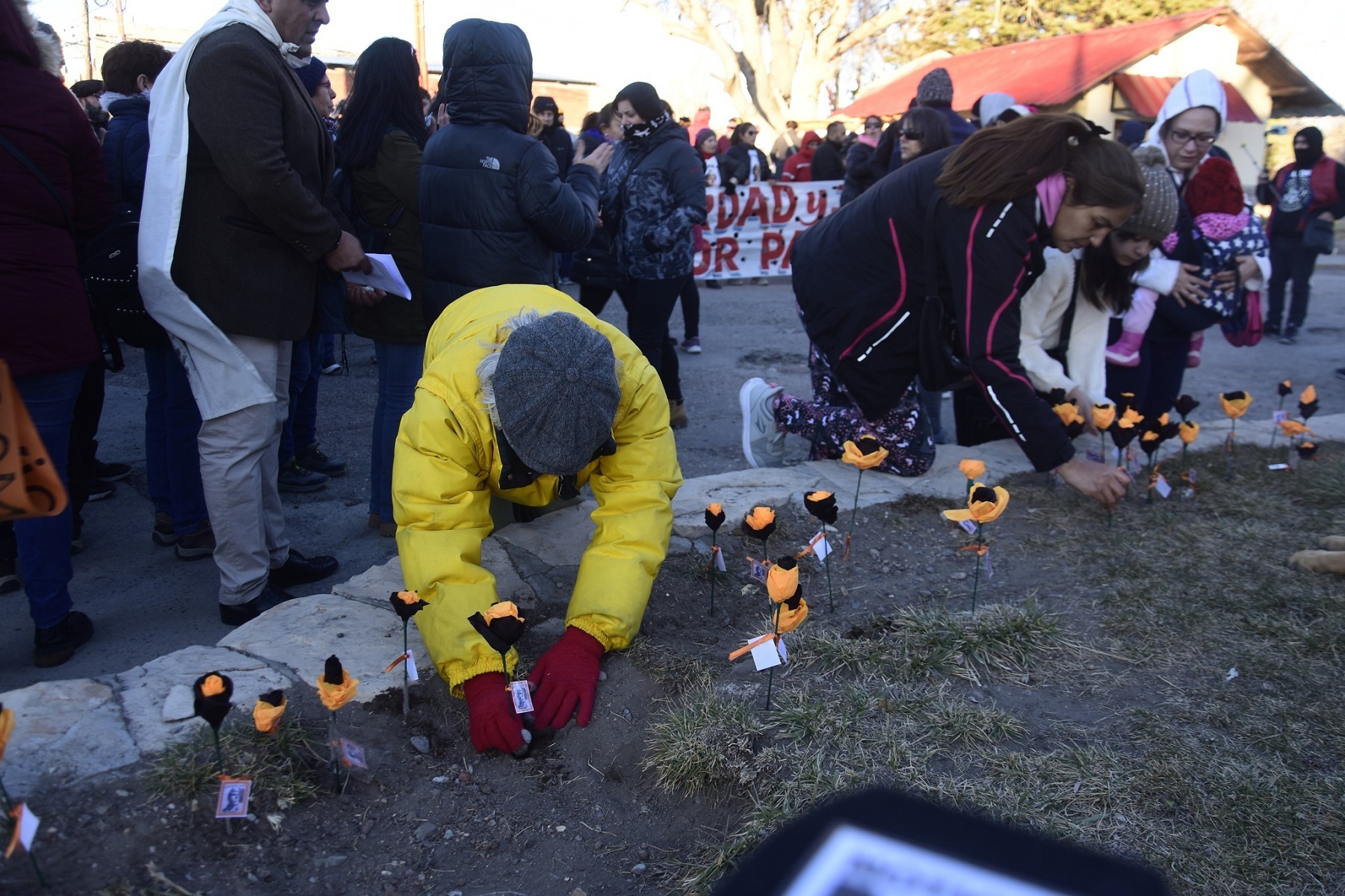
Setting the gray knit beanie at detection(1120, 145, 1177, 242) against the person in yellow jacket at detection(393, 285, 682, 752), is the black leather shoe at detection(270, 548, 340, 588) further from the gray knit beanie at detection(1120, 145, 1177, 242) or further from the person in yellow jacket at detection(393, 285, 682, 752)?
the gray knit beanie at detection(1120, 145, 1177, 242)

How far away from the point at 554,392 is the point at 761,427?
8.48 feet

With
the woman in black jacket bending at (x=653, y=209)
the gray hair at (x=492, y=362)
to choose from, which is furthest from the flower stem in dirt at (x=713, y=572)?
the woman in black jacket bending at (x=653, y=209)

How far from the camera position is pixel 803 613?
234 cm

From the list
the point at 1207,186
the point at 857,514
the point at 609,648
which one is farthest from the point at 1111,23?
the point at 609,648

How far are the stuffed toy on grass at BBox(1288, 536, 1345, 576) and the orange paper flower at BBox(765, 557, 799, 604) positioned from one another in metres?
2.12

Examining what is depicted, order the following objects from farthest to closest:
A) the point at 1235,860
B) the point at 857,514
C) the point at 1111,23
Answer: the point at 1111,23 < the point at 857,514 < the point at 1235,860

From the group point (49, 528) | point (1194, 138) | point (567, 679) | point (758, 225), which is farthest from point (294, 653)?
point (758, 225)

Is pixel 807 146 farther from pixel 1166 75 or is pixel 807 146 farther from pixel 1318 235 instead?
pixel 1166 75

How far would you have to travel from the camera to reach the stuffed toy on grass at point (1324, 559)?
319 centimetres

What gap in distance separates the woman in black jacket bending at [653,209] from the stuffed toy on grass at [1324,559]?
319 centimetres

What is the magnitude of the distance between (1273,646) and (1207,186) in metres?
2.54

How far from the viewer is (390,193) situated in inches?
151

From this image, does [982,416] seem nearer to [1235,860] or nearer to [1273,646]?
Result: [1273,646]

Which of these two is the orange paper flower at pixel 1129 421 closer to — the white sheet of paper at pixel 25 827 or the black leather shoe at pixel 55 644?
the white sheet of paper at pixel 25 827
